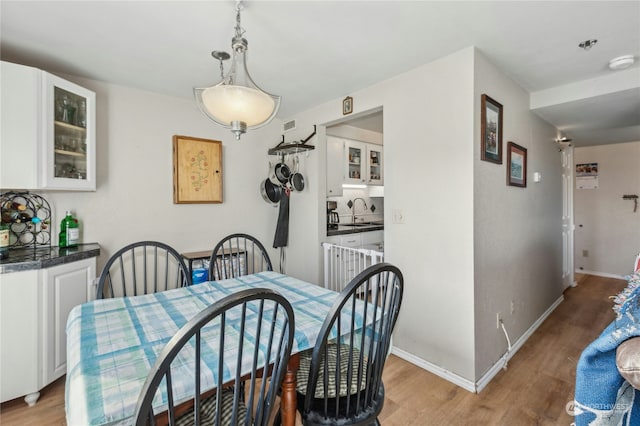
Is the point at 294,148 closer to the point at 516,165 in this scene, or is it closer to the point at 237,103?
the point at 237,103

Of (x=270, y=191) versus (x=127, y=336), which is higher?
(x=270, y=191)

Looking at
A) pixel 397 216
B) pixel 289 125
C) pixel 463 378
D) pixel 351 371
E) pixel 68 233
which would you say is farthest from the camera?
pixel 289 125

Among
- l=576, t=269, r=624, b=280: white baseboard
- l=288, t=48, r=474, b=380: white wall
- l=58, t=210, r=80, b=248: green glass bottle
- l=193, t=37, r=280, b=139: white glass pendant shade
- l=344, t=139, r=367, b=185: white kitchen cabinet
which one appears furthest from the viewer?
l=576, t=269, r=624, b=280: white baseboard

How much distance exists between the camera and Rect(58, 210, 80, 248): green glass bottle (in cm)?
231

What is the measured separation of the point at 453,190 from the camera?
2.06m

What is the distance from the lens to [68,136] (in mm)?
2213

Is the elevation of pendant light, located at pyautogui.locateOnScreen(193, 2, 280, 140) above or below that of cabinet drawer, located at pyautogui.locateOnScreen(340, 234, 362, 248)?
above

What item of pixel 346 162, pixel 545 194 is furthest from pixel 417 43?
pixel 545 194

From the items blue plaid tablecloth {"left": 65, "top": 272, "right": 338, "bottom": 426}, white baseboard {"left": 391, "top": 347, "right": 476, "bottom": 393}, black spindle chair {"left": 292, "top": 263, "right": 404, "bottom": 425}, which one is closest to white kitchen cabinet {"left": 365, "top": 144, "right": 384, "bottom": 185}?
white baseboard {"left": 391, "top": 347, "right": 476, "bottom": 393}

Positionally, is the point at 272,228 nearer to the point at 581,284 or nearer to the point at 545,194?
the point at 545,194

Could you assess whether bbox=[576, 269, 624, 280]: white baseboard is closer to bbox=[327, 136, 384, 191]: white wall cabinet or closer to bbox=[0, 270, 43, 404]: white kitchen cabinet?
bbox=[327, 136, 384, 191]: white wall cabinet

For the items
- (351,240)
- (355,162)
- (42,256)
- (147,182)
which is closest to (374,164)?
(355,162)

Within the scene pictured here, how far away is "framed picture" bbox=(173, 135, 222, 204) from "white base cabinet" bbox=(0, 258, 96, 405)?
1.17 m

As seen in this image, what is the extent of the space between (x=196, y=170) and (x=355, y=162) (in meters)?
2.04
